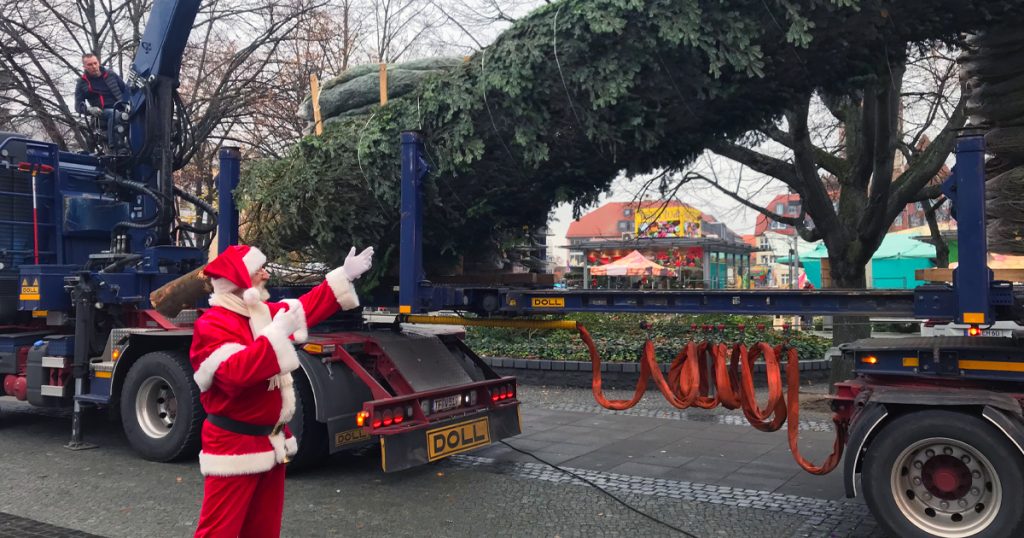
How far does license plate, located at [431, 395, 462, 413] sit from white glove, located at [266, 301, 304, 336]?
2760mm

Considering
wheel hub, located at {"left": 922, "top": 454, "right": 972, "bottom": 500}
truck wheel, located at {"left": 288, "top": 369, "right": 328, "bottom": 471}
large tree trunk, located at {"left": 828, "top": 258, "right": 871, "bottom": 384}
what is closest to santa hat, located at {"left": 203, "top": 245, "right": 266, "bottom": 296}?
truck wheel, located at {"left": 288, "top": 369, "right": 328, "bottom": 471}

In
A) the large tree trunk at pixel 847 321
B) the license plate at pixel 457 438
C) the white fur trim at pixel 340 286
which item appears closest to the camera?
the white fur trim at pixel 340 286

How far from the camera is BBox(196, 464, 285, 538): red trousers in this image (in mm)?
3566

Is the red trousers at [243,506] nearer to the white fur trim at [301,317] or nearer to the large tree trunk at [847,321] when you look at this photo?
the white fur trim at [301,317]

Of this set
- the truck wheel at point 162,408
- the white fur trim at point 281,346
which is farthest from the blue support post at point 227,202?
the white fur trim at point 281,346

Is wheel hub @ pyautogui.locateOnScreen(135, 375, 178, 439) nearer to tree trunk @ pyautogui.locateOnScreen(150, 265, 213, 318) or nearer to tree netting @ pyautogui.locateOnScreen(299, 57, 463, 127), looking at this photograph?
tree trunk @ pyautogui.locateOnScreen(150, 265, 213, 318)

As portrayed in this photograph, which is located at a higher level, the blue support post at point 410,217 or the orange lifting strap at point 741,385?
the blue support post at point 410,217

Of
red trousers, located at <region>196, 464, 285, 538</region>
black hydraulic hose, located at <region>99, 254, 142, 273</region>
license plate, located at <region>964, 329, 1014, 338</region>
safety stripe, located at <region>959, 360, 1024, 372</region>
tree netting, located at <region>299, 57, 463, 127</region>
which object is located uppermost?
tree netting, located at <region>299, 57, 463, 127</region>

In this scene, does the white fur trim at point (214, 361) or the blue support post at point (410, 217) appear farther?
the blue support post at point (410, 217)

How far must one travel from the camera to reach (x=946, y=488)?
4.61m

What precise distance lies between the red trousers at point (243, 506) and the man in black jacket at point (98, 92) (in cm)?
661

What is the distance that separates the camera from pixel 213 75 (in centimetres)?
1806

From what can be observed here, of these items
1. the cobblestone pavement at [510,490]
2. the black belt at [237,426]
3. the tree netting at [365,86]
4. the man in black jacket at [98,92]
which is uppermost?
the man in black jacket at [98,92]

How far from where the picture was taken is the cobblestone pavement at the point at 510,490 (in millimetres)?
5332
